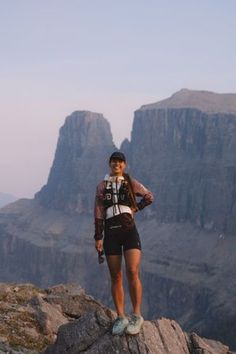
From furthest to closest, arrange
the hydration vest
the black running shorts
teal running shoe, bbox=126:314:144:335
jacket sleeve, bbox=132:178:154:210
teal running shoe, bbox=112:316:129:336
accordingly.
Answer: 1. jacket sleeve, bbox=132:178:154:210
2. the hydration vest
3. the black running shorts
4. teal running shoe, bbox=112:316:129:336
5. teal running shoe, bbox=126:314:144:335

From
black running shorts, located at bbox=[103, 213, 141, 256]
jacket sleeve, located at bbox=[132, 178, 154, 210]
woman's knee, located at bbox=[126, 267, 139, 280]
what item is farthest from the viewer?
jacket sleeve, located at bbox=[132, 178, 154, 210]

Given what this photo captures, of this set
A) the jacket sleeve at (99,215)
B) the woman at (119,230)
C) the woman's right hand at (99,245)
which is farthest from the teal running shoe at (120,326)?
the jacket sleeve at (99,215)

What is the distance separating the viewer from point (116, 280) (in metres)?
14.9

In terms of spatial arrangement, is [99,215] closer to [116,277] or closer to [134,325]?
[116,277]

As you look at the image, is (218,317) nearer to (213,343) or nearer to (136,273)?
(213,343)

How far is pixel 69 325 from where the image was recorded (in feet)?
50.2

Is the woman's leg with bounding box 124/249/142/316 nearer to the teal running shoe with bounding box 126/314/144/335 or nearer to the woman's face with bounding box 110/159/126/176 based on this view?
the teal running shoe with bounding box 126/314/144/335

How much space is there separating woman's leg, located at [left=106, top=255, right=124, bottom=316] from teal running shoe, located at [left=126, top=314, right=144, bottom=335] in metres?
0.40

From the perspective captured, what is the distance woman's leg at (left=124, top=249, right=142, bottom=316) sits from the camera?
1427cm

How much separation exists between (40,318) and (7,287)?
5.62 m

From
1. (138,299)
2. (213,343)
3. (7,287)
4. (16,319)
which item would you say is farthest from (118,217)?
(213,343)

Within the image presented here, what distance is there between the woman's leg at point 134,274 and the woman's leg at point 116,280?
336 mm

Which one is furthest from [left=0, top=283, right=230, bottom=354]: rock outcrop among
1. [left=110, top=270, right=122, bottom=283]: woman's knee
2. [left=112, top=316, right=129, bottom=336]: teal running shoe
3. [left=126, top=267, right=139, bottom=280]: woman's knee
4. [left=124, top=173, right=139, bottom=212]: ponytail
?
[left=124, top=173, right=139, bottom=212]: ponytail

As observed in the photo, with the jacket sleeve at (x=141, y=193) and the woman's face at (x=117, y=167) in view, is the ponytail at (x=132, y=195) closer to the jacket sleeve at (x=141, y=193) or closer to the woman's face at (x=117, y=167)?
the jacket sleeve at (x=141, y=193)
